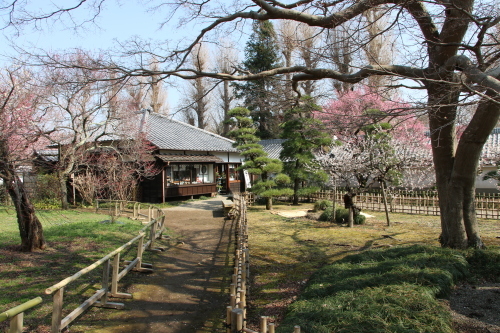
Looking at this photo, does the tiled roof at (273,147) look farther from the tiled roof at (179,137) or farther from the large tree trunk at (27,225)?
the large tree trunk at (27,225)

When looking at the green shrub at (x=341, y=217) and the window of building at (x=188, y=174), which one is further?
the window of building at (x=188, y=174)

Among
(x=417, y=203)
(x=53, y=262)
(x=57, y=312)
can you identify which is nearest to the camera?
(x=57, y=312)

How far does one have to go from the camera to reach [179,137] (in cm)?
2119

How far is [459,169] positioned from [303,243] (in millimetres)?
4200

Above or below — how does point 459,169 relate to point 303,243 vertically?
above

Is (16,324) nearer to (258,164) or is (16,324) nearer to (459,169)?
(459,169)

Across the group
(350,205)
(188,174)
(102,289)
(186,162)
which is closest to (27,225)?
(102,289)

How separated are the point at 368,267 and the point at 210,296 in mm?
2508

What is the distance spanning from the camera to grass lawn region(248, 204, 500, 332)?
5125mm

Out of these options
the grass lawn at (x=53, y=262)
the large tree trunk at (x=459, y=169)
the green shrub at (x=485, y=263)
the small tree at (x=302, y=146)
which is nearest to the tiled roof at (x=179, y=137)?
the small tree at (x=302, y=146)

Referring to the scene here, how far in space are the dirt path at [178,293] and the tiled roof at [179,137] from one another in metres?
10.8

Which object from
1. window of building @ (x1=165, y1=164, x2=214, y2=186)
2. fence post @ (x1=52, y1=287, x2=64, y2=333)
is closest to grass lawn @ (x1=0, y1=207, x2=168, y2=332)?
fence post @ (x1=52, y1=287, x2=64, y2=333)

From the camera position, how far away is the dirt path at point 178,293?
4.09 m

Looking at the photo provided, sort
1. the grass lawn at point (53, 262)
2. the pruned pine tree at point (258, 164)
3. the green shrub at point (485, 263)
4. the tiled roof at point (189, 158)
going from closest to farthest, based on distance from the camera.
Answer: the grass lawn at point (53, 262) → the green shrub at point (485, 263) → the pruned pine tree at point (258, 164) → the tiled roof at point (189, 158)
